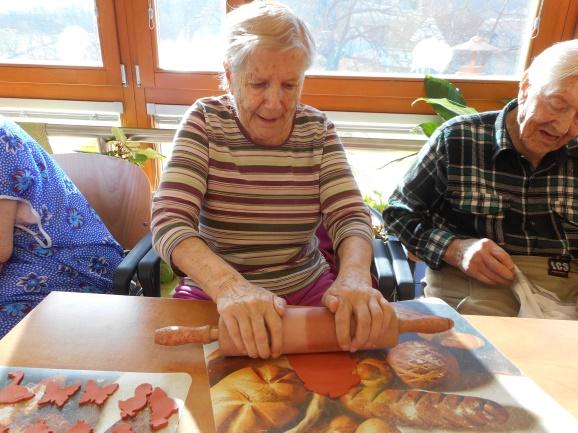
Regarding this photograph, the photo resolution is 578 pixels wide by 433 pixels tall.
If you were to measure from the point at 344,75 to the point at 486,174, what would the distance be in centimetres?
102

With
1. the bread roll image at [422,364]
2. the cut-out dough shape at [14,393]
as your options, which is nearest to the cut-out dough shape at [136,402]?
the cut-out dough shape at [14,393]

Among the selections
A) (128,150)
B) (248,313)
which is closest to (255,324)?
(248,313)

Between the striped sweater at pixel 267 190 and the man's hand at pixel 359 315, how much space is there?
0.28 m

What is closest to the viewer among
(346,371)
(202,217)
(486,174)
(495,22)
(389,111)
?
(346,371)

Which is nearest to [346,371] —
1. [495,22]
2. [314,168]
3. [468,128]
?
[314,168]

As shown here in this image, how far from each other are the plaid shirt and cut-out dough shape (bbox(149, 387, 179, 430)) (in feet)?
2.99

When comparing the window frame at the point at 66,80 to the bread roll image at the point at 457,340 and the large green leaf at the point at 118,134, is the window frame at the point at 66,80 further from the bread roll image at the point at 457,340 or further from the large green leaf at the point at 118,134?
the bread roll image at the point at 457,340

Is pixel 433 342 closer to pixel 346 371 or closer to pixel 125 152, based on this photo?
pixel 346 371

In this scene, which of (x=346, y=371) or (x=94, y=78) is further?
(x=94, y=78)

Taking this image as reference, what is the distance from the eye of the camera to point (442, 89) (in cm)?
195

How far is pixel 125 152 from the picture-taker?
2021 millimetres

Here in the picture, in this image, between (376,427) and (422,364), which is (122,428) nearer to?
(376,427)

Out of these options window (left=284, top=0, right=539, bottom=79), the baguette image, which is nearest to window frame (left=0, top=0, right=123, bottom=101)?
window (left=284, top=0, right=539, bottom=79)

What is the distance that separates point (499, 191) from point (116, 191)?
1.24 metres
